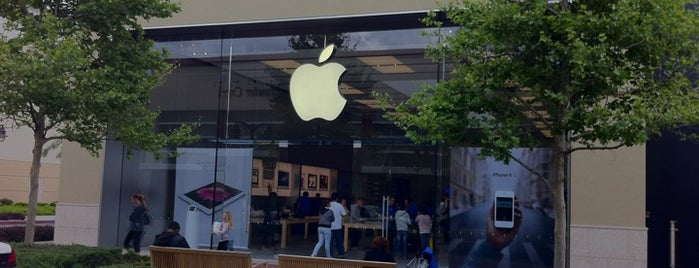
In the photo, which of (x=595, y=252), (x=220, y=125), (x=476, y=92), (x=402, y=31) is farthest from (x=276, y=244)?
(x=476, y=92)

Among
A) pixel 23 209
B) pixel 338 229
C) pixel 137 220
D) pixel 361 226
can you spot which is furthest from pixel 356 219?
pixel 23 209

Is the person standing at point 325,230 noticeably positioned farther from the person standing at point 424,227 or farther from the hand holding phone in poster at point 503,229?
the hand holding phone in poster at point 503,229

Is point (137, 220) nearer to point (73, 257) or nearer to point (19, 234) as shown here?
point (19, 234)

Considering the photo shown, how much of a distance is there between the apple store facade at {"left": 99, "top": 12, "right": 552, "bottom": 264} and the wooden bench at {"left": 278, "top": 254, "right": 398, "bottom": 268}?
20.6ft

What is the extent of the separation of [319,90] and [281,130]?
1.45m

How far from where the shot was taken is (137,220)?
1881 cm

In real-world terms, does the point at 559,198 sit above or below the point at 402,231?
above

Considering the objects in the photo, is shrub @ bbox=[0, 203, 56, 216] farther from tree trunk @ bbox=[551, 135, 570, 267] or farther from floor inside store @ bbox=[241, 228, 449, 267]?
tree trunk @ bbox=[551, 135, 570, 267]

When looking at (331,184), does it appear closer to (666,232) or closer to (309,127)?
(309,127)

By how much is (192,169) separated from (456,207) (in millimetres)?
6830

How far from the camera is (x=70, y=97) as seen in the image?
469 inches

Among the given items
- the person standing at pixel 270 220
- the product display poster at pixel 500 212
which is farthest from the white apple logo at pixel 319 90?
the product display poster at pixel 500 212

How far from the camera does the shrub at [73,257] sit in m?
11.2

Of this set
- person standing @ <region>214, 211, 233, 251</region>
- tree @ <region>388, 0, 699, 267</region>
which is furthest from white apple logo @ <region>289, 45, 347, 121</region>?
tree @ <region>388, 0, 699, 267</region>
